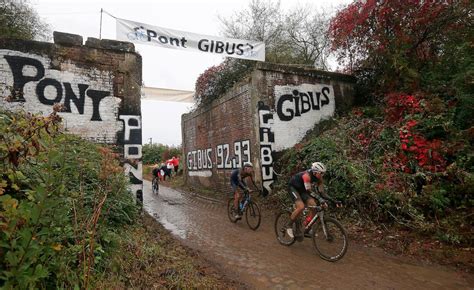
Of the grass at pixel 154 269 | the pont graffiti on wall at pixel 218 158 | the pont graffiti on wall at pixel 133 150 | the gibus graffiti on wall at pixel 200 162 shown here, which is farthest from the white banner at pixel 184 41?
the grass at pixel 154 269

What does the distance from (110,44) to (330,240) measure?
780cm

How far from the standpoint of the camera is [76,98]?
900 centimetres

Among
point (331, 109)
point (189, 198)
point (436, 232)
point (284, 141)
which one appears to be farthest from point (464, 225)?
point (189, 198)

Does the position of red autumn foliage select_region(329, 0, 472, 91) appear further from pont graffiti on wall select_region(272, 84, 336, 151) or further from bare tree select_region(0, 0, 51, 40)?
bare tree select_region(0, 0, 51, 40)

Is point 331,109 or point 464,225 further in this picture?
point 331,109

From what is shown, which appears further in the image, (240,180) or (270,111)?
(270,111)

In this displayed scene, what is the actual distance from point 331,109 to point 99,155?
862cm

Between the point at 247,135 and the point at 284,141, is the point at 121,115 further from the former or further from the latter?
the point at 284,141

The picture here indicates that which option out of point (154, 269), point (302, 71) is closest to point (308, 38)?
point (302, 71)

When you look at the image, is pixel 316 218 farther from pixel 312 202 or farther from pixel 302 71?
pixel 302 71

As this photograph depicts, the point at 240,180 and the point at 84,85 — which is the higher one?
the point at 84,85

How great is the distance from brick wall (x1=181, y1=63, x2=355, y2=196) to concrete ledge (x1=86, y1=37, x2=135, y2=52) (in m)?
4.14

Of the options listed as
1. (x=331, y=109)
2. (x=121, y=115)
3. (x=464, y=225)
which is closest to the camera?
(x=464, y=225)

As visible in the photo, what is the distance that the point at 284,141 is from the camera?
11578 millimetres
